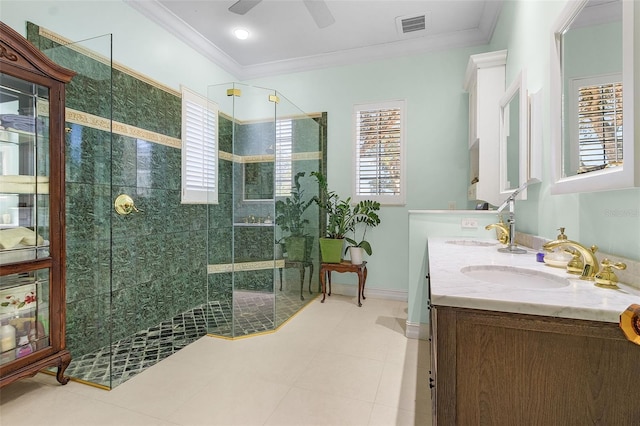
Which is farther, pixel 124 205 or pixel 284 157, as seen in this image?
pixel 284 157

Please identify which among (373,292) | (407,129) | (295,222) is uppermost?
(407,129)

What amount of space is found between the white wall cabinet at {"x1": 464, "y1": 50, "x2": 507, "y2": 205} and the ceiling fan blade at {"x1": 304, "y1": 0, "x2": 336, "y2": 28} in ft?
4.47

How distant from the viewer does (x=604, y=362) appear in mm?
704

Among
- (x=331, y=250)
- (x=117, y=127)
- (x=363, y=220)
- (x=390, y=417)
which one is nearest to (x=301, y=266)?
(x=331, y=250)

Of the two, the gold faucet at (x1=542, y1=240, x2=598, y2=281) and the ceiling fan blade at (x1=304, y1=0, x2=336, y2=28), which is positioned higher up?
the ceiling fan blade at (x1=304, y1=0, x2=336, y2=28)

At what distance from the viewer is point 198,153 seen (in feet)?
10.3

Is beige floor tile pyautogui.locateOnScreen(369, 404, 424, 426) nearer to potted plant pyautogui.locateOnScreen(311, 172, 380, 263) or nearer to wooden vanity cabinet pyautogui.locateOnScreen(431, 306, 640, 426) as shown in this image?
wooden vanity cabinet pyautogui.locateOnScreen(431, 306, 640, 426)

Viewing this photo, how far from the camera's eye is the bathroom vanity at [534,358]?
70 cm

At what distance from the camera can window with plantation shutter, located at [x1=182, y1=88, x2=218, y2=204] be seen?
3.06 m

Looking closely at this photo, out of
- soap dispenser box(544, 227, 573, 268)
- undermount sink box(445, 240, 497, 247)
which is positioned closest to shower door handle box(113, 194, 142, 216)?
undermount sink box(445, 240, 497, 247)

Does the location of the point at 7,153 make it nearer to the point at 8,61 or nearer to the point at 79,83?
the point at 8,61

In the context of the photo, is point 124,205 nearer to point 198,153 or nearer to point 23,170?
point 23,170

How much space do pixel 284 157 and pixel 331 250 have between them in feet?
3.86

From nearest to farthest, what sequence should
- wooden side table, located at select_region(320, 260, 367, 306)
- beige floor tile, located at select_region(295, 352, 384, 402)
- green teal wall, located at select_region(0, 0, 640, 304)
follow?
beige floor tile, located at select_region(295, 352, 384, 402), green teal wall, located at select_region(0, 0, 640, 304), wooden side table, located at select_region(320, 260, 367, 306)
